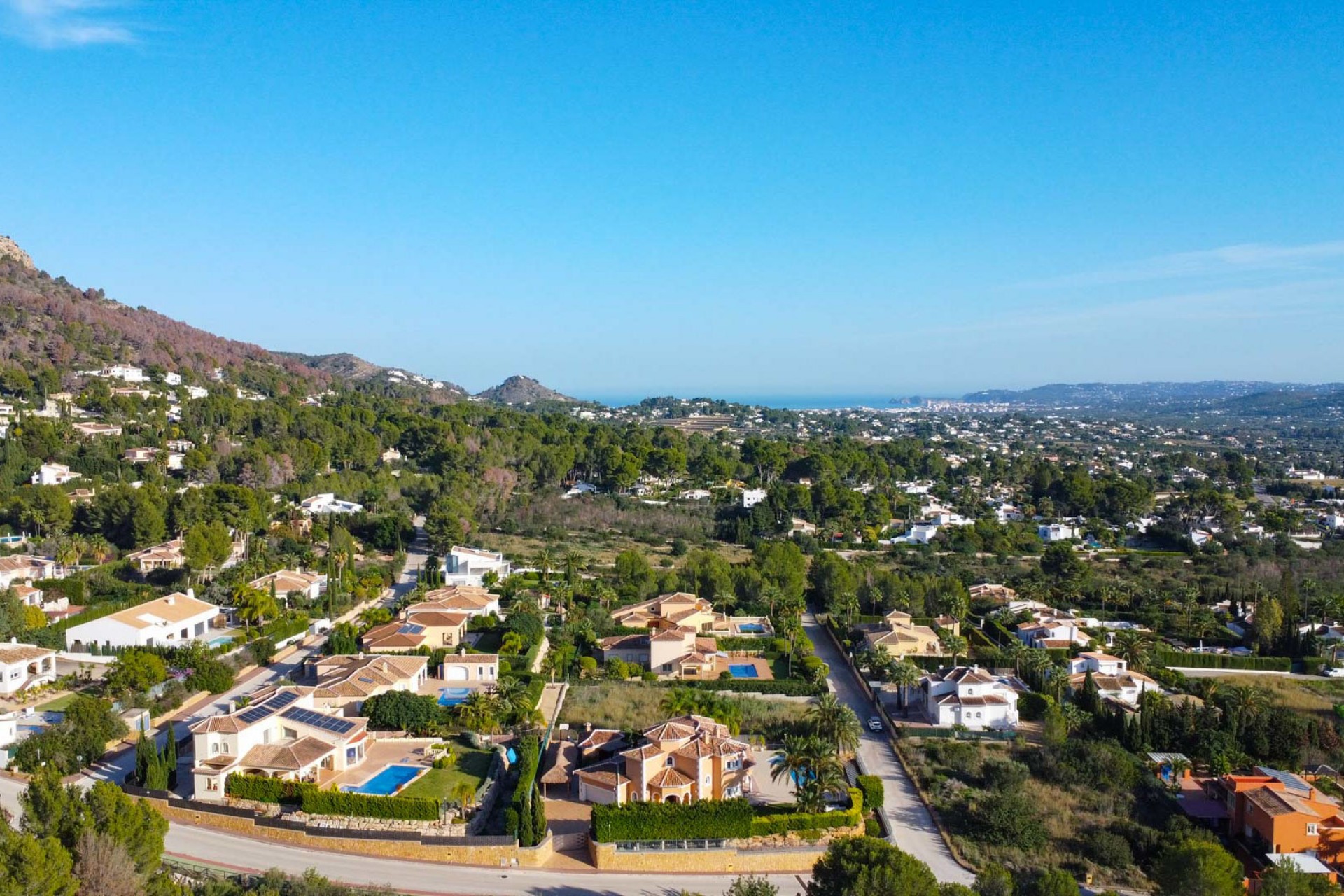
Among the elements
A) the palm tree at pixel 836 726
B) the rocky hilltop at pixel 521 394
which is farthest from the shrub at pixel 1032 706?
the rocky hilltop at pixel 521 394

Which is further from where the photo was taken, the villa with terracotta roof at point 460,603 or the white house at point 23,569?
the white house at point 23,569

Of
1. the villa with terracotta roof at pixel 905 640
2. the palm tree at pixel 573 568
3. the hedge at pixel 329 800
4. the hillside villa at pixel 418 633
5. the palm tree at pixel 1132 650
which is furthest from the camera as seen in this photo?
the palm tree at pixel 573 568

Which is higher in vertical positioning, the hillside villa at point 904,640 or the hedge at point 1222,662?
the hillside villa at point 904,640

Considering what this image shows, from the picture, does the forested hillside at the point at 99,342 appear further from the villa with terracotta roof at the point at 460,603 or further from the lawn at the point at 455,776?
the lawn at the point at 455,776

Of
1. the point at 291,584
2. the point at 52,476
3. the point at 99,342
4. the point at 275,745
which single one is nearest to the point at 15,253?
the point at 99,342

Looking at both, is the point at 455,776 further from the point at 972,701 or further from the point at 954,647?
the point at 954,647

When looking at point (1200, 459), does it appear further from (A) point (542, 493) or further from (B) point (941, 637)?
(B) point (941, 637)

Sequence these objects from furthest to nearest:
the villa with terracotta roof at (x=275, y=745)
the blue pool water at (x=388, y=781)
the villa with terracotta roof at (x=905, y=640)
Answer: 1. the villa with terracotta roof at (x=905, y=640)
2. the blue pool water at (x=388, y=781)
3. the villa with terracotta roof at (x=275, y=745)

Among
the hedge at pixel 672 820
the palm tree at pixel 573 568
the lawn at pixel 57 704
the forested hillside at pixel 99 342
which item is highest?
the forested hillside at pixel 99 342
